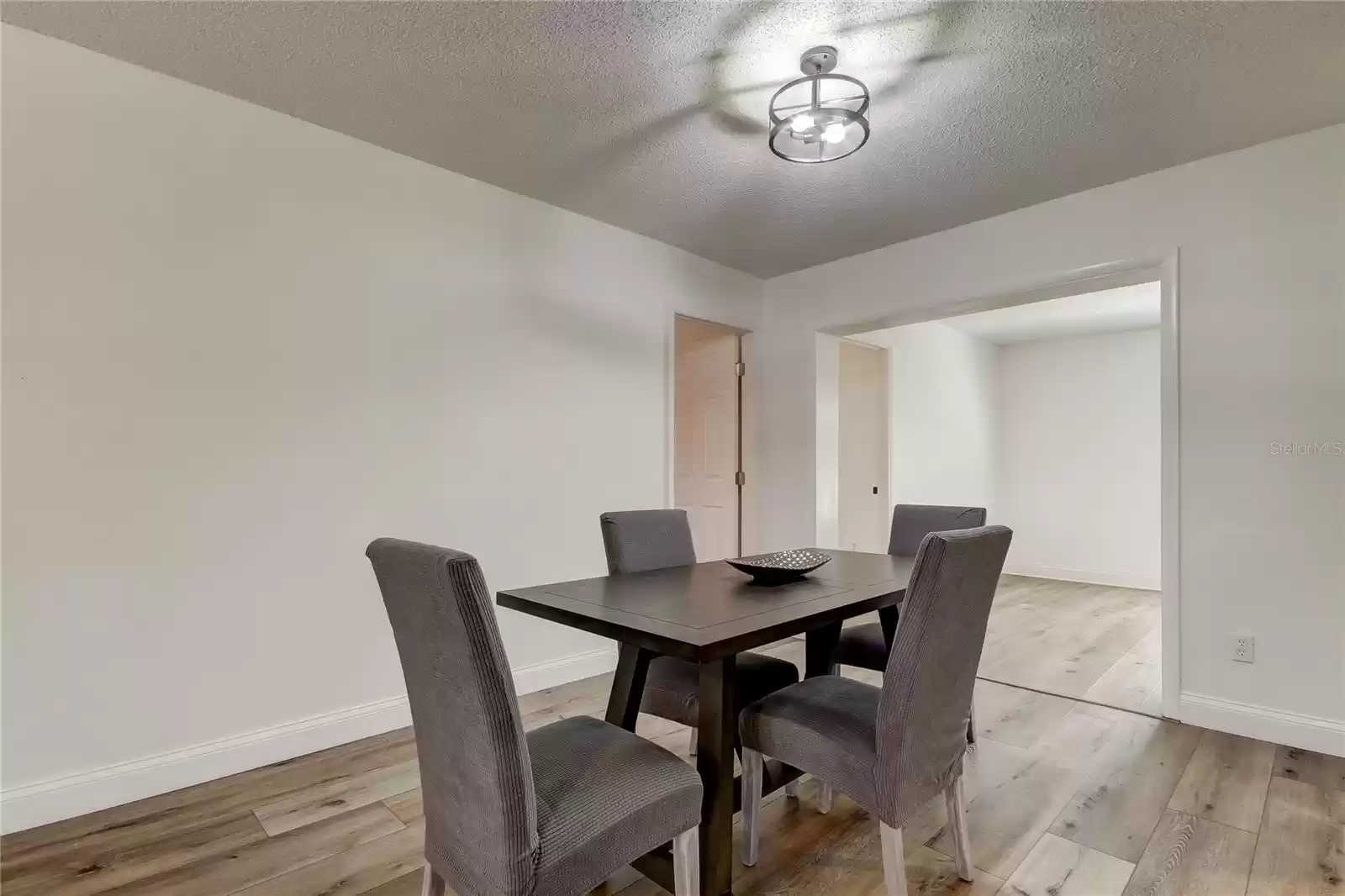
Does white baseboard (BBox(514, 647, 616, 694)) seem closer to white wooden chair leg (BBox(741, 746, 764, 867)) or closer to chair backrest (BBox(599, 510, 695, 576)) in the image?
chair backrest (BBox(599, 510, 695, 576))

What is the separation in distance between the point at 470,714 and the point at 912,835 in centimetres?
148

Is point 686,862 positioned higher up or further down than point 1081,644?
higher up

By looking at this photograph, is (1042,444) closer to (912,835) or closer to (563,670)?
(563,670)

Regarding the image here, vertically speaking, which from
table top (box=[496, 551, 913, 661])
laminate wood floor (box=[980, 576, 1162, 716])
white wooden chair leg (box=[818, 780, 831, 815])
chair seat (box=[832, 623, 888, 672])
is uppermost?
table top (box=[496, 551, 913, 661])

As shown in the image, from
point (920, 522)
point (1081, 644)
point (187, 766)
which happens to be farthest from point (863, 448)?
point (187, 766)

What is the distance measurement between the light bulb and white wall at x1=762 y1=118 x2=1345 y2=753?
187 centimetres

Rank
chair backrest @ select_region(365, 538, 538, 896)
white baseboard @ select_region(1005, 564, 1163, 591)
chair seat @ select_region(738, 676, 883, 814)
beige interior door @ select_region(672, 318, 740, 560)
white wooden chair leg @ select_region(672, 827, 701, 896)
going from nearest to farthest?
chair backrest @ select_region(365, 538, 538, 896) < white wooden chair leg @ select_region(672, 827, 701, 896) < chair seat @ select_region(738, 676, 883, 814) < beige interior door @ select_region(672, 318, 740, 560) < white baseboard @ select_region(1005, 564, 1163, 591)

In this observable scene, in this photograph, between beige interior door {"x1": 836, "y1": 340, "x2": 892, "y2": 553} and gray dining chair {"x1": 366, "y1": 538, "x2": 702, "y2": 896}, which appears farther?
beige interior door {"x1": 836, "y1": 340, "x2": 892, "y2": 553}

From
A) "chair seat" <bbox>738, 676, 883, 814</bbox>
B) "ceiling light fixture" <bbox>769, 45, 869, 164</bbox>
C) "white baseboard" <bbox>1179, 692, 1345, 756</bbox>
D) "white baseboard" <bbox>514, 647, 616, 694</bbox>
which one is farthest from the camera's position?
"white baseboard" <bbox>514, 647, 616, 694</bbox>

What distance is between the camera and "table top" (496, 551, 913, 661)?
4.49ft

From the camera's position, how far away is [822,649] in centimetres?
229

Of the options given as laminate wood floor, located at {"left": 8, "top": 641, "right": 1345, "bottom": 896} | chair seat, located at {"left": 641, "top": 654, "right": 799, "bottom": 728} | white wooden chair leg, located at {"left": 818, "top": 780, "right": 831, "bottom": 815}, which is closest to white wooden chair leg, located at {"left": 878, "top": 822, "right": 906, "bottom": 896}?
laminate wood floor, located at {"left": 8, "top": 641, "right": 1345, "bottom": 896}

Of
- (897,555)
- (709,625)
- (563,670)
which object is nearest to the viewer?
(709,625)

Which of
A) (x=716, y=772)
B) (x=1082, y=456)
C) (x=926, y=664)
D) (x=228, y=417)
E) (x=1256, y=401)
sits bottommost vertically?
(x=716, y=772)
